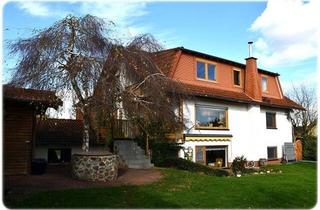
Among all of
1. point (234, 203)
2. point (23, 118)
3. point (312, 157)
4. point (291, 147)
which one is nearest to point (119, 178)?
point (23, 118)

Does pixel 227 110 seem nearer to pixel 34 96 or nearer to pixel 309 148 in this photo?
pixel 309 148

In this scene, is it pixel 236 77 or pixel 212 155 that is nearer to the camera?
pixel 212 155

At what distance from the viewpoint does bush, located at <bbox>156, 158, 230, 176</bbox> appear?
1866 centimetres

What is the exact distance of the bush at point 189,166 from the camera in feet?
61.2

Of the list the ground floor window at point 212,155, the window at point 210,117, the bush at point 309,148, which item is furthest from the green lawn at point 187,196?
the bush at point 309,148

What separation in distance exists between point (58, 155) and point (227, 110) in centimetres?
A: 1015

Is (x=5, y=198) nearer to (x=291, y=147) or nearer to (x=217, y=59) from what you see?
(x=217, y=59)

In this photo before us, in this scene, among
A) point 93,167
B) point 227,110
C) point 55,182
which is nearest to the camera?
point 55,182

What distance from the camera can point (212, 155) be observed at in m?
23.9

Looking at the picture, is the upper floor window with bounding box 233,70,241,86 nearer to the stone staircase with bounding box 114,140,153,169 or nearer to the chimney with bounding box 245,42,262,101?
the chimney with bounding box 245,42,262,101

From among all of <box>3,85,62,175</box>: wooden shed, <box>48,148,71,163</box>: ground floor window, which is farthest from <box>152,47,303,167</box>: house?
<box>48,148,71,163</box>: ground floor window

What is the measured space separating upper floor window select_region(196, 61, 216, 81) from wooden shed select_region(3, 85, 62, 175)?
11529 mm

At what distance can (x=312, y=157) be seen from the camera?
32.6 m

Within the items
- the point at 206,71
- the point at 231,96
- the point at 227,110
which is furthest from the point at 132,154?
the point at 231,96
